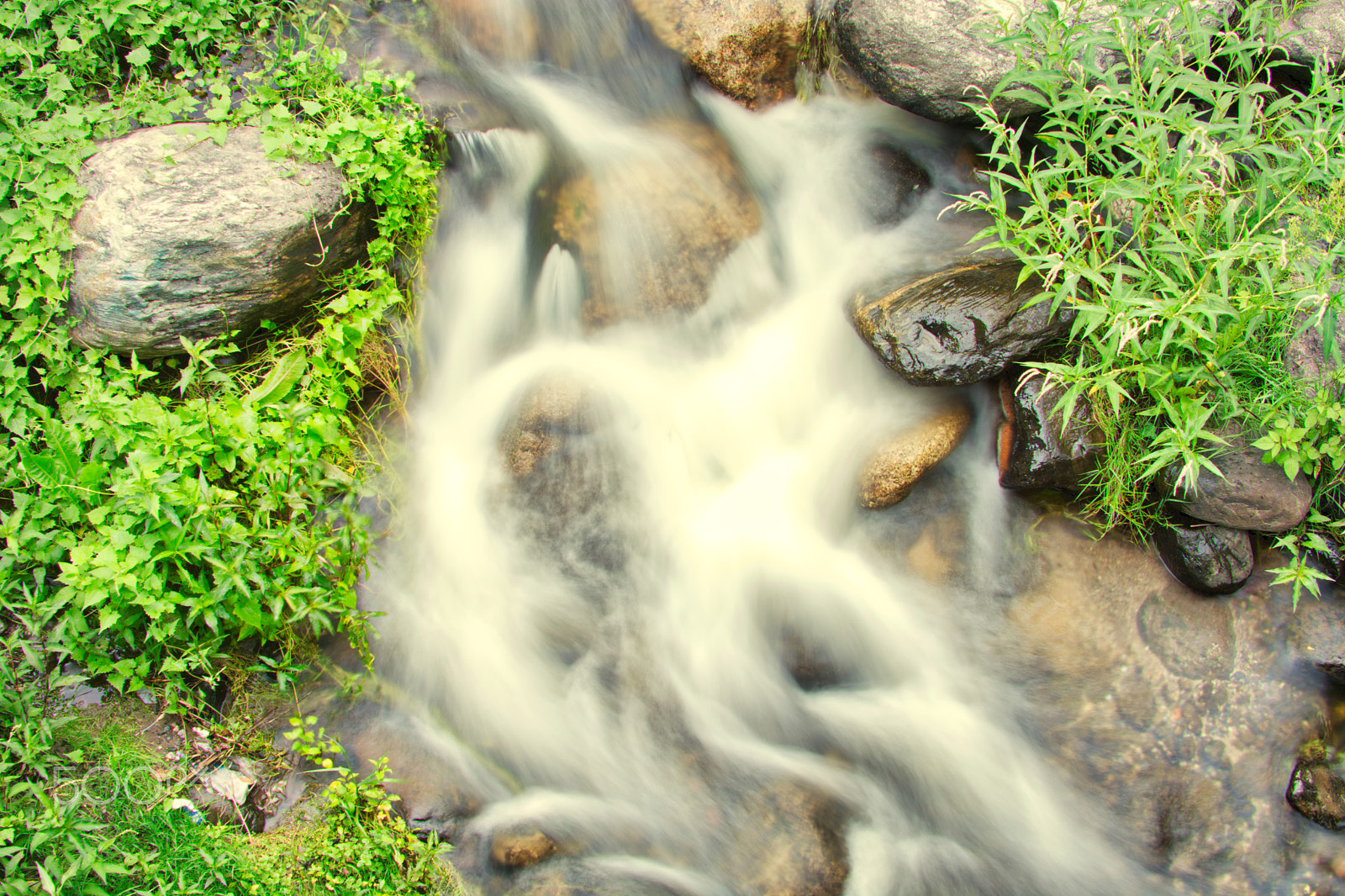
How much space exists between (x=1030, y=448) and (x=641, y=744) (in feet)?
8.45

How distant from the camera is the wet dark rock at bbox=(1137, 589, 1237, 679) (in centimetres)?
400

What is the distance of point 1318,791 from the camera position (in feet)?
12.4

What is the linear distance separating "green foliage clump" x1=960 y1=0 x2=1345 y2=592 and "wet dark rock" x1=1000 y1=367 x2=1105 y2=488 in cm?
9

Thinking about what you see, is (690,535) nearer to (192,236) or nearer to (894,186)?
(894,186)

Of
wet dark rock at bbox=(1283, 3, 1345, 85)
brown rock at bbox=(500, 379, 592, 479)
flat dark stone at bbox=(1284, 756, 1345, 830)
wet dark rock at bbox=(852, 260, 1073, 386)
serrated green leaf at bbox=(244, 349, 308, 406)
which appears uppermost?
wet dark rock at bbox=(1283, 3, 1345, 85)

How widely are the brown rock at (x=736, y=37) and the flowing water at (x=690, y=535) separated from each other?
0.14 m

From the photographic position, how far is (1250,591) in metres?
4.05

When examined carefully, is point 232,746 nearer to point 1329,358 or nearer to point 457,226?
point 457,226

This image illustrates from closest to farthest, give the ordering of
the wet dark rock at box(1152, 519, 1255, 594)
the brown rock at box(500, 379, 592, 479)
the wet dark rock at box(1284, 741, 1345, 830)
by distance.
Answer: the wet dark rock at box(1284, 741, 1345, 830), the wet dark rock at box(1152, 519, 1255, 594), the brown rock at box(500, 379, 592, 479)

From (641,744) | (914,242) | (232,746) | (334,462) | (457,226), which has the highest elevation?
(457,226)

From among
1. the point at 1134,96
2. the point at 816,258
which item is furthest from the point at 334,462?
the point at 1134,96

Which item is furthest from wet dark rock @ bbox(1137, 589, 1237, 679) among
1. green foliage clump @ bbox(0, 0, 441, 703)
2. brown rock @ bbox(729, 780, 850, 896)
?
green foliage clump @ bbox(0, 0, 441, 703)

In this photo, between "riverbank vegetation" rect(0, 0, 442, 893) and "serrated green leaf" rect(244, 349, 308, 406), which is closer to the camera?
"riverbank vegetation" rect(0, 0, 442, 893)

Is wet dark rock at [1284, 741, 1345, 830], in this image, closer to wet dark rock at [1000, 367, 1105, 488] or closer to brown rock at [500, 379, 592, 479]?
wet dark rock at [1000, 367, 1105, 488]
